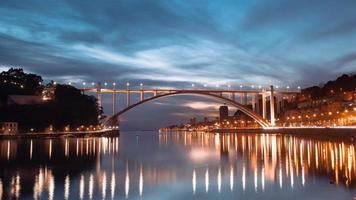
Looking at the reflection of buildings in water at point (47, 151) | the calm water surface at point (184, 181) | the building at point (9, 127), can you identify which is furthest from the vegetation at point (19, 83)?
the calm water surface at point (184, 181)

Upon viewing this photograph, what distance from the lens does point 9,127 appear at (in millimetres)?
65125

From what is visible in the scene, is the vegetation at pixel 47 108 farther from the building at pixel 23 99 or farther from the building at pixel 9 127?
the building at pixel 23 99

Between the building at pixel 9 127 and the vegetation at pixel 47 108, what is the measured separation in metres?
1.42

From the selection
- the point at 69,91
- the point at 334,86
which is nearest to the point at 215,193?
the point at 69,91

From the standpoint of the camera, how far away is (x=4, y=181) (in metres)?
15.1

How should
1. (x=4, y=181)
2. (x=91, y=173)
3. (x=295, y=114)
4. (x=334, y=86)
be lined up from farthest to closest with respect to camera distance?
(x=334, y=86) → (x=295, y=114) → (x=91, y=173) → (x=4, y=181)

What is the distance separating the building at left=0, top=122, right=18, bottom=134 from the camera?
63.5 m

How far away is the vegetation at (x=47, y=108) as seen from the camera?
68.1 meters

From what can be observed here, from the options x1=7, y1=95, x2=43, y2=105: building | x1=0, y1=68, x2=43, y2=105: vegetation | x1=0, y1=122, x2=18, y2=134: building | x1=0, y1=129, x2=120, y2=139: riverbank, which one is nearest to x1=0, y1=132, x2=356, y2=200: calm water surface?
x1=0, y1=129, x2=120, y2=139: riverbank

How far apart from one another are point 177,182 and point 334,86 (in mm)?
93931

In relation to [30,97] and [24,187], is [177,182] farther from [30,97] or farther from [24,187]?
[30,97]

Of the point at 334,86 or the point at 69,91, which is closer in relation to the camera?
the point at 69,91

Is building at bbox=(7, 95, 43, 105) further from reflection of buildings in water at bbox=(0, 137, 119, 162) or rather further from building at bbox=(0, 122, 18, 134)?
reflection of buildings in water at bbox=(0, 137, 119, 162)

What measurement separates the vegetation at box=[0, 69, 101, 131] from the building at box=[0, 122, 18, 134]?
4.66ft
